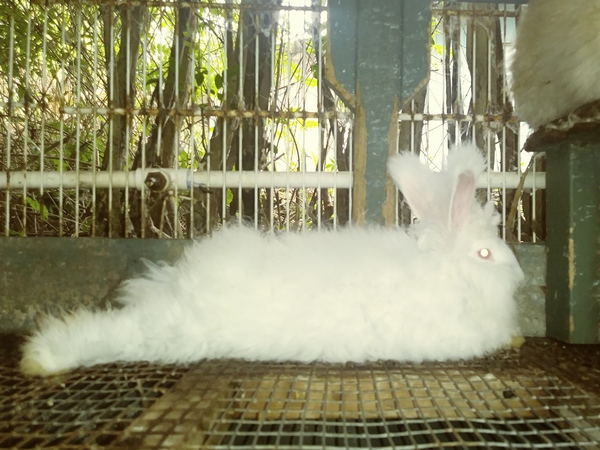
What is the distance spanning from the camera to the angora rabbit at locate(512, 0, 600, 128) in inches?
60.9

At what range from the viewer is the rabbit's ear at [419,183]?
151 centimetres

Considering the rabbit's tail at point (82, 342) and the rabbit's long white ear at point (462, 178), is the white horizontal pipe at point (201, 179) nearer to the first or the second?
the rabbit's long white ear at point (462, 178)

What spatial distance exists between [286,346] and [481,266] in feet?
2.07

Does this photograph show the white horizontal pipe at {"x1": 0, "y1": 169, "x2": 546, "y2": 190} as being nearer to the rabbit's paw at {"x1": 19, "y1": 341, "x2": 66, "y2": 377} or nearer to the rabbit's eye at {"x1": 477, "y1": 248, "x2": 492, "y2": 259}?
the rabbit's eye at {"x1": 477, "y1": 248, "x2": 492, "y2": 259}

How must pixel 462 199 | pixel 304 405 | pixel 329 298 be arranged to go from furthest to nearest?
pixel 462 199
pixel 329 298
pixel 304 405

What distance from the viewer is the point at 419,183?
4.99 ft

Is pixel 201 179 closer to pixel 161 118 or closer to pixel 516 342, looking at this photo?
pixel 161 118

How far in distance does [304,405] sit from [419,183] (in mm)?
755

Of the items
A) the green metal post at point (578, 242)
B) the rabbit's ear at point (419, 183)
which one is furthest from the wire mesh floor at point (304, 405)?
the rabbit's ear at point (419, 183)

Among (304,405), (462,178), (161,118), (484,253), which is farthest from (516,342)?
(161,118)

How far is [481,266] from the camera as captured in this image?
1530 mm

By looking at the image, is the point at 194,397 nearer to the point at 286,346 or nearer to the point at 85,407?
the point at 85,407

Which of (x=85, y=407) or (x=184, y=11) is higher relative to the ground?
(x=184, y=11)

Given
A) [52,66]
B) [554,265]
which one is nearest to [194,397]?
[554,265]
